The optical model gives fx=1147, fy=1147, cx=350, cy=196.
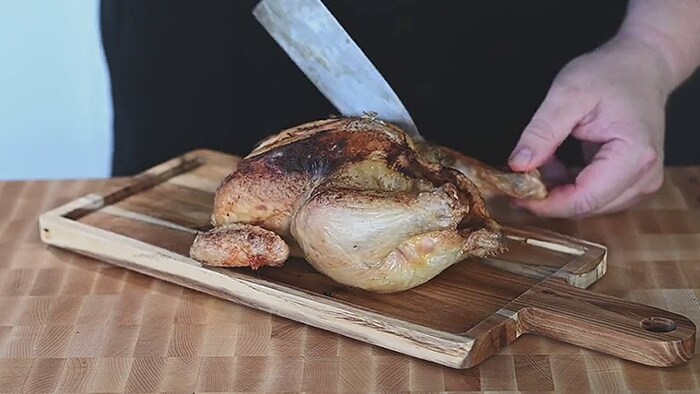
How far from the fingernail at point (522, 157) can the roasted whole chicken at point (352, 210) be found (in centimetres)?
7

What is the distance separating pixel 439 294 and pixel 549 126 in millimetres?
329

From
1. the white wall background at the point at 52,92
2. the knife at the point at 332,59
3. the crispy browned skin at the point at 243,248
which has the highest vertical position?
the knife at the point at 332,59

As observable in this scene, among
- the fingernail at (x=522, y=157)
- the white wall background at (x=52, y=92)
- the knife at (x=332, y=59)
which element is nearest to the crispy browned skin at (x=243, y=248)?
the knife at (x=332, y=59)

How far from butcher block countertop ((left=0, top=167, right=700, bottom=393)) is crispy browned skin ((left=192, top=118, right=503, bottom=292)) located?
0.31 feet

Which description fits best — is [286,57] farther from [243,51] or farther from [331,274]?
[331,274]

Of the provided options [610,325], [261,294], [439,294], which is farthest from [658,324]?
[261,294]

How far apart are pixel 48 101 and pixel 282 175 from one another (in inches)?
69.3

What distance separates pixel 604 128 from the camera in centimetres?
167

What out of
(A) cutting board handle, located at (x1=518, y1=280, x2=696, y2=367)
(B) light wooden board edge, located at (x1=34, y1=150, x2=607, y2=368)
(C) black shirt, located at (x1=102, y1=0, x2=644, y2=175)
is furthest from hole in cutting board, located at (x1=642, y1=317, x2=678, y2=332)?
(C) black shirt, located at (x1=102, y1=0, x2=644, y2=175)

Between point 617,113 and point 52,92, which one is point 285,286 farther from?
point 52,92

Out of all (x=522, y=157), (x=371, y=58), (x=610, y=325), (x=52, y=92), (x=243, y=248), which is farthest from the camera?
(x=52, y=92)

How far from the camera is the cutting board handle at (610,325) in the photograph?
1325mm

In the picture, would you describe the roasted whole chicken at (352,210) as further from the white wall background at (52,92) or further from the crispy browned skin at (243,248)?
the white wall background at (52,92)

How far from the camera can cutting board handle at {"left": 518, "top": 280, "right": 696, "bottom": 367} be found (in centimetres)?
133
